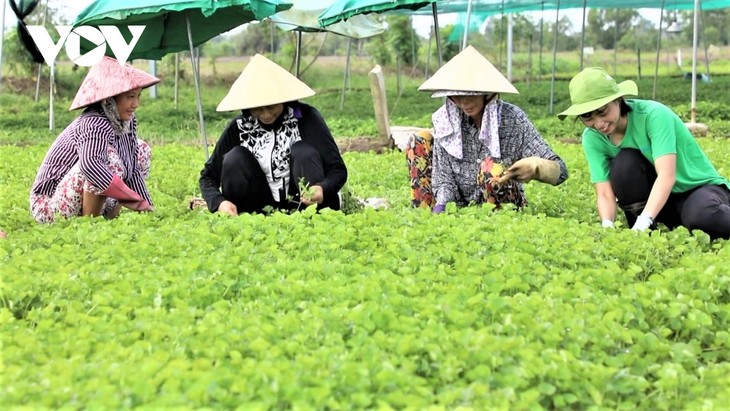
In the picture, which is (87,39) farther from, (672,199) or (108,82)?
(672,199)

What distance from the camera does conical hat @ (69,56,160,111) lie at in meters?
5.51

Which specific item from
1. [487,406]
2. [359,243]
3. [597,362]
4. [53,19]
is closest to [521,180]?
[359,243]

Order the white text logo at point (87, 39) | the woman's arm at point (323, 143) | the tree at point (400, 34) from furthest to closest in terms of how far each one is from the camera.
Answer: the tree at point (400, 34) < the white text logo at point (87, 39) < the woman's arm at point (323, 143)

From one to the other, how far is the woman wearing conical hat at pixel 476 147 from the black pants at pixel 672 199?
16.0 inches

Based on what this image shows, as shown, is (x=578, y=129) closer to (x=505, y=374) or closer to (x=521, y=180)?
(x=521, y=180)

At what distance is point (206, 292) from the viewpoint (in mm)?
3568

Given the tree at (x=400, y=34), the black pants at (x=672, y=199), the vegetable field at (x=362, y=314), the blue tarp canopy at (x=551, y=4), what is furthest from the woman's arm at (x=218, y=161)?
the tree at (x=400, y=34)

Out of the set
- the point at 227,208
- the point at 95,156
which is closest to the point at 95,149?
the point at 95,156

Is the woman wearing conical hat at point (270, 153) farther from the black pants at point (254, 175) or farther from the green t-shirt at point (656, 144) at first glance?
the green t-shirt at point (656, 144)

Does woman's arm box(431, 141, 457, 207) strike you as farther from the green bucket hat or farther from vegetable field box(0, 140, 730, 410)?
the green bucket hat

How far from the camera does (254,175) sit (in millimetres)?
5566

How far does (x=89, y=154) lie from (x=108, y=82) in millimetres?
476

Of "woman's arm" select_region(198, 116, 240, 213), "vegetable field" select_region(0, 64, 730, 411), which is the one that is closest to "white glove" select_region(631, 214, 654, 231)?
"vegetable field" select_region(0, 64, 730, 411)

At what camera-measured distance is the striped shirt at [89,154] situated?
5414 mm
